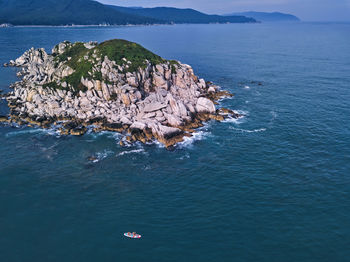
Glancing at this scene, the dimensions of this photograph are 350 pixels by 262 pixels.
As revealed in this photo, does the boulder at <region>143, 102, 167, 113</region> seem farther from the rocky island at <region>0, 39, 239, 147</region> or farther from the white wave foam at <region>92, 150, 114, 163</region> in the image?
the white wave foam at <region>92, 150, 114, 163</region>

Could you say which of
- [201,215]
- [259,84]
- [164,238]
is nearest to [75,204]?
[164,238]

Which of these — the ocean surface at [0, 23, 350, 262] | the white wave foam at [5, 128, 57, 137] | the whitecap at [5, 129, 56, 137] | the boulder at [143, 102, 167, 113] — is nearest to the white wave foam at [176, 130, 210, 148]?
the ocean surface at [0, 23, 350, 262]

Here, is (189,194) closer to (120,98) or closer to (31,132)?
(120,98)

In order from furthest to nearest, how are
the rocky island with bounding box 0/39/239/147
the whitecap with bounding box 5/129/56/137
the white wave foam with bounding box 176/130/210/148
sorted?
the rocky island with bounding box 0/39/239/147
the whitecap with bounding box 5/129/56/137
the white wave foam with bounding box 176/130/210/148

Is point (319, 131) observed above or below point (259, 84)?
below

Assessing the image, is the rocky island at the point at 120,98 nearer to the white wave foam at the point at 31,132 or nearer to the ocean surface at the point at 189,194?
the white wave foam at the point at 31,132

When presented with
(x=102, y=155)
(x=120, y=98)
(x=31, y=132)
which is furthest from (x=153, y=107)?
(x=31, y=132)

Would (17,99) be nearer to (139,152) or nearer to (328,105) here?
(139,152)
